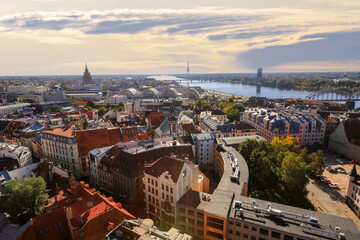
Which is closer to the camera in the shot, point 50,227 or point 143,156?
point 50,227

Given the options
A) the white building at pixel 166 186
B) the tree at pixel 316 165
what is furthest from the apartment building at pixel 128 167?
the tree at pixel 316 165

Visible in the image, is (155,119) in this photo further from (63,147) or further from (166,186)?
(166,186)

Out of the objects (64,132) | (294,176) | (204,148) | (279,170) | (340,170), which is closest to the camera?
(294,176)

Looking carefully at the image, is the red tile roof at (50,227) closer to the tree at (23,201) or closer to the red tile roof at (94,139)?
the tree at (23,201)

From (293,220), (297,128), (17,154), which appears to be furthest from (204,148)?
(17,154)

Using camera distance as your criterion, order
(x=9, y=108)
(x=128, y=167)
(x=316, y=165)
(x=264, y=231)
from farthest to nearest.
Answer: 1. (x=9, y=108)
2. (x=316, y=165)
3. (x=128, y=167)
4. (x=264, y=231)

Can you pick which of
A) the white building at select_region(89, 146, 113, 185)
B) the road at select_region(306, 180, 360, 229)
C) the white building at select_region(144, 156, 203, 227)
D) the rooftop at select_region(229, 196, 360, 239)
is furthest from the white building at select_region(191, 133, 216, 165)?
the rooftop at select_region(229, 196, 360, 239)

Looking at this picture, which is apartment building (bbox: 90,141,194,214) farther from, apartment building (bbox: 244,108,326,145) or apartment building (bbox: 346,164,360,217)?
apartment building (bbox: 244,108,326,145)
